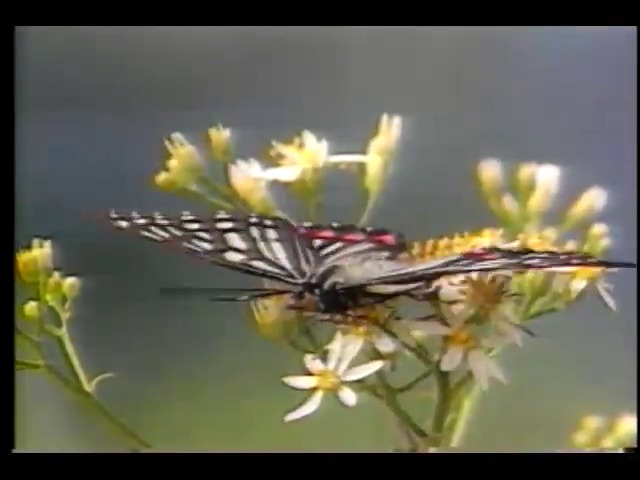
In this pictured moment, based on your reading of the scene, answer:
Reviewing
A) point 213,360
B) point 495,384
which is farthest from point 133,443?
point 495,384

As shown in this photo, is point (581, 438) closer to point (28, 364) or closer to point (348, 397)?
point (348, 397)

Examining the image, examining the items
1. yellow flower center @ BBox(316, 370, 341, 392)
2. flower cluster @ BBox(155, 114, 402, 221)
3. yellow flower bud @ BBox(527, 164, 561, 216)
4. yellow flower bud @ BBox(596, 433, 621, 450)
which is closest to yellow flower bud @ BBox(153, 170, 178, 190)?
flower cluster @ BBox(155, 114, 402, 221)

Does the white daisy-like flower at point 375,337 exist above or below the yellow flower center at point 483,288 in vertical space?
below

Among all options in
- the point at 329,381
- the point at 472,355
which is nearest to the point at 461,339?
the point at 472,355

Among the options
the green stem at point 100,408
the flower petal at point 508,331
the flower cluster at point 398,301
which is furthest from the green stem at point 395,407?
the green stem at point 100,408

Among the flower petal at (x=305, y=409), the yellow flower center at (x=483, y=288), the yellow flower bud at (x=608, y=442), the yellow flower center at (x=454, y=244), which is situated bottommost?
the yellow flower bud at (x=608, y=442)

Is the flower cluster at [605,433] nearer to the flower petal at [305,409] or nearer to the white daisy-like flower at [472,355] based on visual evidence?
the white daisy-like flower at [472,355]
